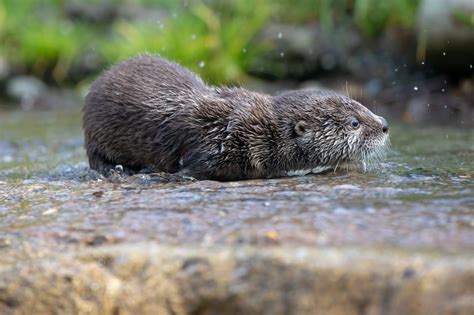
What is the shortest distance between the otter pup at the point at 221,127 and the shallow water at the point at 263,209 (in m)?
0.20

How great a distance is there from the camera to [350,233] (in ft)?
8.96

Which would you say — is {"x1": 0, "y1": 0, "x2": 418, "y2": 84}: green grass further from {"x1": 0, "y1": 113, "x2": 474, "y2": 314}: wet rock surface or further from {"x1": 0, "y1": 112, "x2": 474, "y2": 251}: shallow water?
{"x1": 0, "y1": 113, "x2": 474, "y2": 314}: wet rock surface

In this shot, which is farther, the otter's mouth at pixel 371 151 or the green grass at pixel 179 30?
the green grass at pixel 179 30

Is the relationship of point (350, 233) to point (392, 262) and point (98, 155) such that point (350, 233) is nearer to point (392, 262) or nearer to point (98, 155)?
point (392, 262)

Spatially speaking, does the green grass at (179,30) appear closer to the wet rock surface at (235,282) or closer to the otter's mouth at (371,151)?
the otter's mouth at (371,151)

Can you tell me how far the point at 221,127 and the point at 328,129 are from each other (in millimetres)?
700

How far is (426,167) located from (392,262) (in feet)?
6.71

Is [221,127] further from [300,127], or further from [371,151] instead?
[371,151]

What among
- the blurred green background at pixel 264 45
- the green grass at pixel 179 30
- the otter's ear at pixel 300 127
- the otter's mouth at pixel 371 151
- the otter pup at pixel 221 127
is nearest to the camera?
the otter pup at pixel 221 127

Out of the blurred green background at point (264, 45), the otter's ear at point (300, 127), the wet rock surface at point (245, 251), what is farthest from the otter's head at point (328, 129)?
the blurred green background at point (264, 45)

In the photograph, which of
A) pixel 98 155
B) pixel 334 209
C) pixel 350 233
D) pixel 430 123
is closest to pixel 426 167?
pixel 334 209

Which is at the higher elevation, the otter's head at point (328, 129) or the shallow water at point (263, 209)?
the otter's head at point (328, 129)

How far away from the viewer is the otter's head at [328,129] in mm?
4539

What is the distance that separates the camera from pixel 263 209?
3.16 m
